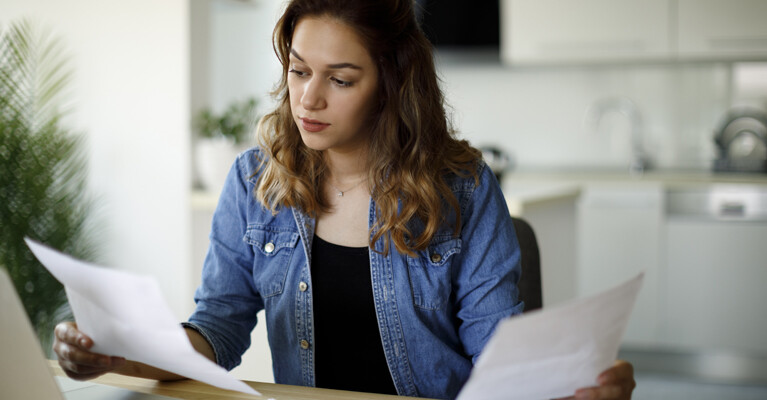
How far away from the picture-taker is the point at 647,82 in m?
4.55

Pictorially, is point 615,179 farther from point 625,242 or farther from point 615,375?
point 615,375

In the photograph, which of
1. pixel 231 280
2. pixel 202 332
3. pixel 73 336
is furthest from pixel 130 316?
pixel 231 280

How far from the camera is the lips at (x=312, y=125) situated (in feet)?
4.28

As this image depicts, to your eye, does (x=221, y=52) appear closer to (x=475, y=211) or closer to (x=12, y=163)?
(x=12, y=163)

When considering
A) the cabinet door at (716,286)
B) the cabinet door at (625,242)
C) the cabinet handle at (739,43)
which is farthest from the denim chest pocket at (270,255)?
the cabinet handle at (739,43)

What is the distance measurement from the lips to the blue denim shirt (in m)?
0.19

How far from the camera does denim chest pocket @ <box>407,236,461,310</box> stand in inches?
54.0

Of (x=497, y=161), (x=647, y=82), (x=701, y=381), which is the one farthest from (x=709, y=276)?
(x=497, y=161)

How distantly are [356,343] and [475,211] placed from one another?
31cm

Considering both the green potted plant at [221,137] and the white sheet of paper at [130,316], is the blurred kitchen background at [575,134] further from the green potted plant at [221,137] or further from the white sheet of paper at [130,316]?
the white sheet of paper at [130,316]

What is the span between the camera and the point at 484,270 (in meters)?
1.37

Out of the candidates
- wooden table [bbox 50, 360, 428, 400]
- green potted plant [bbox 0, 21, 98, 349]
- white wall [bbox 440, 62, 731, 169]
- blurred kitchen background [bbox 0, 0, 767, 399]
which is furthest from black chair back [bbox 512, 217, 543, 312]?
white wall [bbox 440, 62, 731, 169]

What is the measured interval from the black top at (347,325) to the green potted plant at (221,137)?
5.42 feet

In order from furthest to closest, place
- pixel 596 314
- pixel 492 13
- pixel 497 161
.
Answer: pixel 492 13 < pixel 497 161 < pixel 596 314
